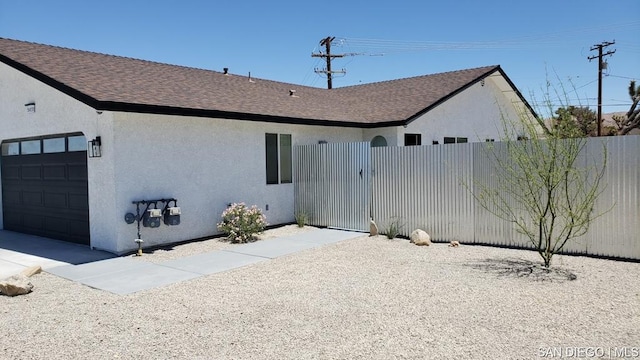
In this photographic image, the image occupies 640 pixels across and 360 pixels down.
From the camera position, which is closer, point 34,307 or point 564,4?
point 34,307

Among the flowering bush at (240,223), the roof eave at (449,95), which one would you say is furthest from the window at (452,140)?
the flowering bush at (240,223)

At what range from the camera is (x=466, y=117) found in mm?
18219

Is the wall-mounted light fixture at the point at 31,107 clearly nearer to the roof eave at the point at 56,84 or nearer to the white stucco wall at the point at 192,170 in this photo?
the roof eave at the point at 56,84

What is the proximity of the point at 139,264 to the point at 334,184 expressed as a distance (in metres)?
5.56

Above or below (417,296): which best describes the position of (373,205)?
above

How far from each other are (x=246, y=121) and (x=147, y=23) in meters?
7.02

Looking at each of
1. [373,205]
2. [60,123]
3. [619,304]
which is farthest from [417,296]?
[60,123]

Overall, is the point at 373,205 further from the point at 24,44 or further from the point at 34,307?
the point at 24,44

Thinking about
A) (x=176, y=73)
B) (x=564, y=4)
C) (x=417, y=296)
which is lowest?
(x=417, y=296)

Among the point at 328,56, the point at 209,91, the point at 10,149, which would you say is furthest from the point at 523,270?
the point at 328,56

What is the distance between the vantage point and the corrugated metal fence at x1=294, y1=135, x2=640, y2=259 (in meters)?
8.27

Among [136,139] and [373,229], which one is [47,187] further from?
[373,229]

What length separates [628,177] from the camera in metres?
8.18

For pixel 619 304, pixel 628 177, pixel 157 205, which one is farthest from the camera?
pixel 157 205
